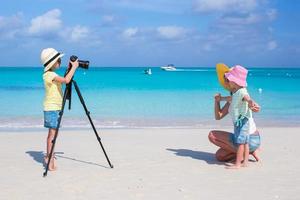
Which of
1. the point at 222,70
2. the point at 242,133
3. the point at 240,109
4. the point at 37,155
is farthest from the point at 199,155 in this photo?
the point at 37,155

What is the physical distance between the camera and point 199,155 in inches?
305

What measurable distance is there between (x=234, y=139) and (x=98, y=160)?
209 cm

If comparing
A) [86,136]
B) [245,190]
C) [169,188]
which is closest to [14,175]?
[169,188]

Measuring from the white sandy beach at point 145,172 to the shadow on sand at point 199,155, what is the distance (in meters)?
0.02

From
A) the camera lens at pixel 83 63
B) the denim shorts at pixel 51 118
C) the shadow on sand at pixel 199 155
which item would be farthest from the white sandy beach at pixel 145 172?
the camera lens at pixel 83 63

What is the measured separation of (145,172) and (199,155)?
5.26ft

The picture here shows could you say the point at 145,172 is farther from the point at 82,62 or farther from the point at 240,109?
the point at 82,62

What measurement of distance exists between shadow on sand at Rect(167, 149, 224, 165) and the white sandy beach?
Answer: 15 mm

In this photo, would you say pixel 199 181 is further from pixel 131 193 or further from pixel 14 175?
pixel 14 175

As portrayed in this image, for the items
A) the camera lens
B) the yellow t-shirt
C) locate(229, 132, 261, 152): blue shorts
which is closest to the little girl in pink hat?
locate(229, 132, 261, 152): blue shorts

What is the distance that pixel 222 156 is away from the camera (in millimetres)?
7117

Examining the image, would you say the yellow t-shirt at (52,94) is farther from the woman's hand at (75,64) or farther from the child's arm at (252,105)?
the child's arm at (252,105)

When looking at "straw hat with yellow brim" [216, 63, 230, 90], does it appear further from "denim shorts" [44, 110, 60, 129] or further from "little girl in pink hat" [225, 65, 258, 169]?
"denim shorts" [44, 110, 60, 129]

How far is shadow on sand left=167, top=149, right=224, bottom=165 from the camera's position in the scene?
7.21m
